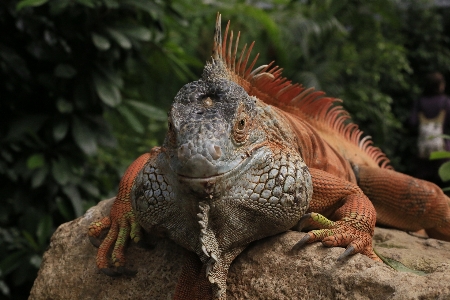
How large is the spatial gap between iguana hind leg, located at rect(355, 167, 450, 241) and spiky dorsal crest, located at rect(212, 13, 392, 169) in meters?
0.46

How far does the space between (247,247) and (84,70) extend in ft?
9.38

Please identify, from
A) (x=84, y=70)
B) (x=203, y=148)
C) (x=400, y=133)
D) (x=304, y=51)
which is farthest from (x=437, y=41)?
(x=203, y=148)

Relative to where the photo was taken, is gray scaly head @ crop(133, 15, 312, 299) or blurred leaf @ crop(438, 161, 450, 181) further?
blurred leaf @ crop(438, 161, 450, 181)

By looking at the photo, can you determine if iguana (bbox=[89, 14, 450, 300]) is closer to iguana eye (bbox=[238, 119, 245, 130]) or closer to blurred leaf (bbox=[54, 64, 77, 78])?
iguana eye (bbox=[238, 119, 245, 130])

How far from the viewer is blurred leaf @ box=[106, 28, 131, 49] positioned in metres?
4.36

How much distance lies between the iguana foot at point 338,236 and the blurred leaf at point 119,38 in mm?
2669

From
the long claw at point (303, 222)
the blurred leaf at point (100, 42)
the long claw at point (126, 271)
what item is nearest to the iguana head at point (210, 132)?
the long claw at point (303, 222)

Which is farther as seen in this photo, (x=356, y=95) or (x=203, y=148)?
(x=356, y=95)

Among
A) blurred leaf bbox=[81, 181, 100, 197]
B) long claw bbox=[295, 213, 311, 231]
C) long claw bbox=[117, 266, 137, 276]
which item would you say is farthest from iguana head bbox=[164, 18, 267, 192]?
blurred leaf bbox=[81, 181, 100, 197]

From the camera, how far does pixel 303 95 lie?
3.10 metres

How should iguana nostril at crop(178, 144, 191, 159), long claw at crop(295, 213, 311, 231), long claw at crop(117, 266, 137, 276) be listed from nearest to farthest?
iguana nostril at crop(178, 144, 191, 159)
long claw at crop(295, 213, 311, 231)
long claw at crop(117, 266, 137, 276)

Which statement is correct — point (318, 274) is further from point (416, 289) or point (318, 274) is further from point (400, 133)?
point (400, 133)

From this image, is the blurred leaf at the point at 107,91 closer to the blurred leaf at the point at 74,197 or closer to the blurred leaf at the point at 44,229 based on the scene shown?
the blurred leaf at the point at 74,197

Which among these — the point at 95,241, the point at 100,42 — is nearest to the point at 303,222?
the point at 95,241
